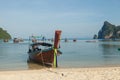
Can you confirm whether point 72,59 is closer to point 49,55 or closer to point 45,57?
point 45,57

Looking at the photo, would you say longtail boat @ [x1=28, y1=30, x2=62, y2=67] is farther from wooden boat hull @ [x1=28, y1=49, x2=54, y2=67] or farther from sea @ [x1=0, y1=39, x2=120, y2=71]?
sea @ [x1=0, y1=39, x2=120, y2=71]

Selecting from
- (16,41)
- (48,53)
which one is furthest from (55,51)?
(16,41)

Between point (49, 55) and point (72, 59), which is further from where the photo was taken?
point (72, 59)

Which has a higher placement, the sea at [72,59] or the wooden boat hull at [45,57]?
the wooden boat hull at [45,57]

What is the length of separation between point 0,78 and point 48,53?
1005 cm

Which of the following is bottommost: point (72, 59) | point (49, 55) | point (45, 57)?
point (72, 59)

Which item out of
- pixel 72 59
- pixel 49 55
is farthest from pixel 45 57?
pixel 72 59

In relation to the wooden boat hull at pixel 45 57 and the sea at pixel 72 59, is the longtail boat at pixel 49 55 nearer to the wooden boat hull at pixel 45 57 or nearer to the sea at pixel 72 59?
the wooden boat hull at pixel 45 57

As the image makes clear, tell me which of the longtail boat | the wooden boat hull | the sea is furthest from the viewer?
the sea

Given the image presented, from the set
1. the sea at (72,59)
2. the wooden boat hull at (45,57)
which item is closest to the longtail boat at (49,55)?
the wooden boat hull at (45,57)

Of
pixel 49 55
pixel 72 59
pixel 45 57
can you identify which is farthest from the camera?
pixel 72 59

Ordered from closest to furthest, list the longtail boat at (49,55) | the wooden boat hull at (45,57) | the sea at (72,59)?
1. the longtail boat at (49,55)
2. the wooden boat hull at (45,57)
3. the sea at (72,59)

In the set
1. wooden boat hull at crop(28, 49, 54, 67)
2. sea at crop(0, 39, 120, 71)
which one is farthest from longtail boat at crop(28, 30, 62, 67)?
sea at crop(0, 39, 120, 71)

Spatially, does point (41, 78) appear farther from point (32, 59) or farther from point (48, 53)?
point (32, 59)
